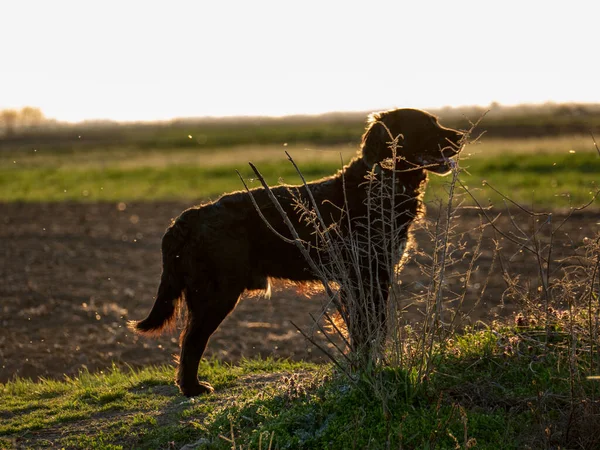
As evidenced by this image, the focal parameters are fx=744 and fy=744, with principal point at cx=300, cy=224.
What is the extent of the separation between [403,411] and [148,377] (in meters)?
2.92

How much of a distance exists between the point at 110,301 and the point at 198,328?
217 inches

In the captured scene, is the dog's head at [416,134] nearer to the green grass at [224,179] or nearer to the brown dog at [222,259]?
the brown dog at [222,259]

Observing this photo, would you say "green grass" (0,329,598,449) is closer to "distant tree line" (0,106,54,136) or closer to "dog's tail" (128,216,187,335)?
"dog's tail" (128,216,187,335)

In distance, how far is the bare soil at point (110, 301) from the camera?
8.17 m

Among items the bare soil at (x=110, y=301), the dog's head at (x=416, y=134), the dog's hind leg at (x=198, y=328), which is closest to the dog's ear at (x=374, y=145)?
the dog's head at (x=416, y=134)

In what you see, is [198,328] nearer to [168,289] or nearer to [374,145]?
[168,289]

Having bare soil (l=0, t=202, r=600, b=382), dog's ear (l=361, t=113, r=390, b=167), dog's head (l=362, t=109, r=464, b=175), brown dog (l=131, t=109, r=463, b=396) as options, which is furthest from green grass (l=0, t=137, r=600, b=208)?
brown dog (l=131, t=109, r=463, b=396)

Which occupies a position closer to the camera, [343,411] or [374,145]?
[343,411]

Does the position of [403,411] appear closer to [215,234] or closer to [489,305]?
[215,234]

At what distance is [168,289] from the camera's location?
6.14m

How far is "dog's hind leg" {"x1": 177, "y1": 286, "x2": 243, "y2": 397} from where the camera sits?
19.6ft

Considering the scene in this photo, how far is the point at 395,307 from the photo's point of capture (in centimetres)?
464

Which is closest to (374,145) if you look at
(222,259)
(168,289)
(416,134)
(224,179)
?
(416,134)

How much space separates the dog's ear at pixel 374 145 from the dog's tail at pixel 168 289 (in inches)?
65.8
